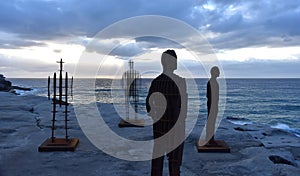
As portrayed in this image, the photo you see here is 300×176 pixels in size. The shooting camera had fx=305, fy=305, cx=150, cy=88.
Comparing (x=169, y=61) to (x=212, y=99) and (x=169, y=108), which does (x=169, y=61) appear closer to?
(x=169, y=108)

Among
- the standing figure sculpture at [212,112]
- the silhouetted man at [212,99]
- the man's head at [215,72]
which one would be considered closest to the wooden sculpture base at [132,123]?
the standing figure sculpture at [212,112]

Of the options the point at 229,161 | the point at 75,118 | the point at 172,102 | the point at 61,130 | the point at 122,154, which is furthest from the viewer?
the point at 75,118

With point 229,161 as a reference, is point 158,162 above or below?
above

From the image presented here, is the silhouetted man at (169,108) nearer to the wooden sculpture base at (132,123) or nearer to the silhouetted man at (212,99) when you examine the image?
the silhouetted man at (212,99)

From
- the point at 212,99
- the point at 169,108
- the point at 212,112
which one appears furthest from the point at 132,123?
the point at 169,108

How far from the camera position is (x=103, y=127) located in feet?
43.7

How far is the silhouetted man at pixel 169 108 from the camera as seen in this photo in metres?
4.87

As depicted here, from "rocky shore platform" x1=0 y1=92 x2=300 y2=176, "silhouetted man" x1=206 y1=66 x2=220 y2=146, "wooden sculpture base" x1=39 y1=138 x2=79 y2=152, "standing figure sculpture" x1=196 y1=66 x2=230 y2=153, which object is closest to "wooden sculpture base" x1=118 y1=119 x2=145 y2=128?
"rocky shore platform" x1=0 y1=92 x2=300 y2=176

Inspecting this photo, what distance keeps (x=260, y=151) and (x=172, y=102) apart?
5.48m

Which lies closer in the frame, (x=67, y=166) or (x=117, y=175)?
(x=117, y=175)

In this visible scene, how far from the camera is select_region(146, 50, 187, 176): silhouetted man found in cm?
487

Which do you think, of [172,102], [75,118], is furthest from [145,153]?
[75,118]

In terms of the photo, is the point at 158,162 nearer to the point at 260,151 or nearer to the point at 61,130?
the point at 260,151

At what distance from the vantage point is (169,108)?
16.0ft
